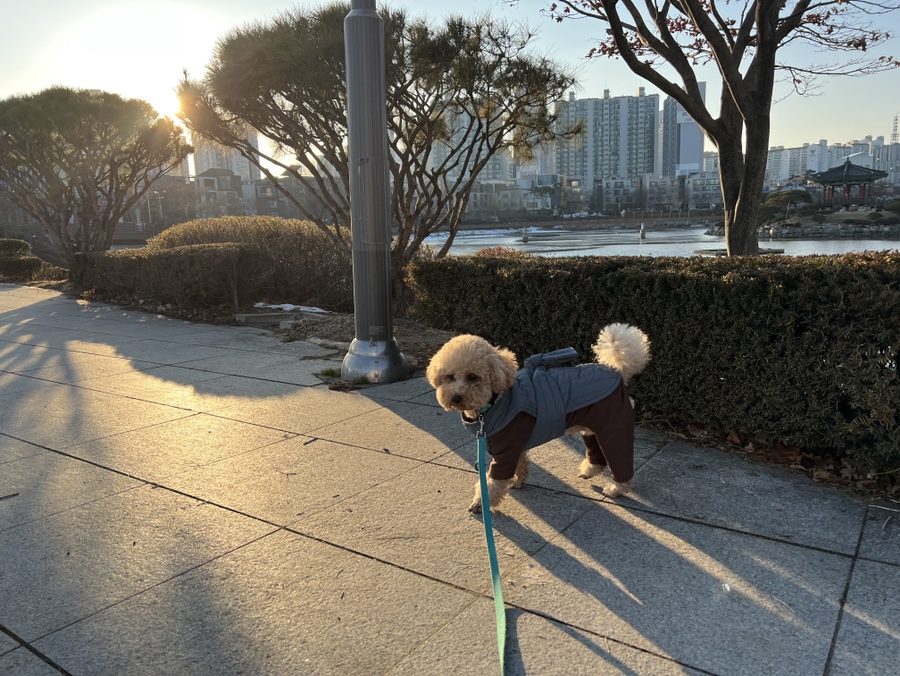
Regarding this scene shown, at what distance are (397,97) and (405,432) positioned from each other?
6.35 m

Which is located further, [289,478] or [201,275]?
[201,275]

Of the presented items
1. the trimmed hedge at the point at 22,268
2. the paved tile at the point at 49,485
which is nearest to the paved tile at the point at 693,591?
the paved tile at the point at 49,485

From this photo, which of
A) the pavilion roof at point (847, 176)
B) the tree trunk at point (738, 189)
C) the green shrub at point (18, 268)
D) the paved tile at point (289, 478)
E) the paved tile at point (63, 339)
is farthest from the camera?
the pavilion roof at point (847, 176)

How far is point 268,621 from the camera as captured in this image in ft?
8.00

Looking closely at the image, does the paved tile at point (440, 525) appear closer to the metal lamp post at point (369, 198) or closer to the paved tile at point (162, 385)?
the metal lamp post at point (369, 198)

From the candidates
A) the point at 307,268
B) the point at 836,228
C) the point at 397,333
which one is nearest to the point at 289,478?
the point at 397,333

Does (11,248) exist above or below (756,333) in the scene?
above

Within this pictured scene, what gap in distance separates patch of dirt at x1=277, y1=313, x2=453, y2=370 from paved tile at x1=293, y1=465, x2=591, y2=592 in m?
3.12

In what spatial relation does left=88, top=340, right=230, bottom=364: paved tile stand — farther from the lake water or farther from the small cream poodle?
the lake water

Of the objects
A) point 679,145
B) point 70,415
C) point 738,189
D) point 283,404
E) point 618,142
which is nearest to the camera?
point 70,415

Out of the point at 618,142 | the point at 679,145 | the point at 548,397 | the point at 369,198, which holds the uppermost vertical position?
the point at 679,145

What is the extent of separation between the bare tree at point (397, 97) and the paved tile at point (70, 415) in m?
4.87

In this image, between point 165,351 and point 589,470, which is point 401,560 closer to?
point 589,470

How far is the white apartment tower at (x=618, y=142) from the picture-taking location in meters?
81.6
